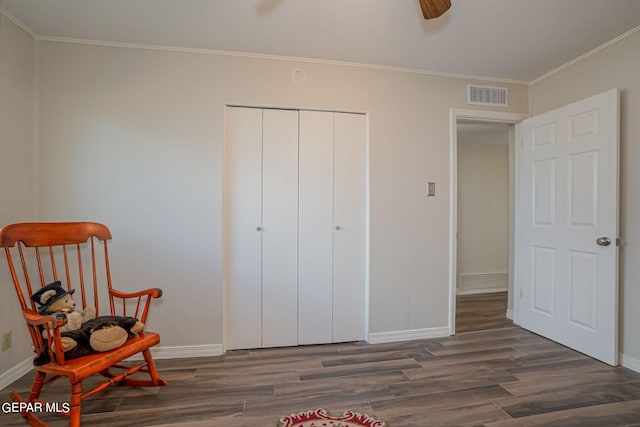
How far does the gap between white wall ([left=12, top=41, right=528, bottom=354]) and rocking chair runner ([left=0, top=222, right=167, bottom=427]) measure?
0.77ft

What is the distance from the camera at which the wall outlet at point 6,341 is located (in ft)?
6.22

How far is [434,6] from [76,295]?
297cm

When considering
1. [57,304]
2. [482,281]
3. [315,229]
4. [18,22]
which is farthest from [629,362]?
[18,22]

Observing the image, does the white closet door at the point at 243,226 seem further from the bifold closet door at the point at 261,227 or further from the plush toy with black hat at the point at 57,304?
the plush toy with black hat at the point at 57,304

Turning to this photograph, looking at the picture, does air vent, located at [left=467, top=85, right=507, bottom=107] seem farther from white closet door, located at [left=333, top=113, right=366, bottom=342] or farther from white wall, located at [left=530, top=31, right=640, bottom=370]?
white closet door, located at [left=333, top=113, right=366, bottom=342]

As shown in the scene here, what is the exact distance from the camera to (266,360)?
227 centimetres

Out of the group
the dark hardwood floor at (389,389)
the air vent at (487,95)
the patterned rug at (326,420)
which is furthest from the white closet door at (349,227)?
the air vent at (487,95)

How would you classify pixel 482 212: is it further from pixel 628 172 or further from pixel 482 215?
pixel 628 172

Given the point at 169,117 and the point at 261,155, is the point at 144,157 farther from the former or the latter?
the point at 261,155

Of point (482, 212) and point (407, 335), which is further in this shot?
point (482, 212)

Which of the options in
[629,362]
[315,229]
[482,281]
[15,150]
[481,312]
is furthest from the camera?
[482,281]

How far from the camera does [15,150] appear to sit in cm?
199

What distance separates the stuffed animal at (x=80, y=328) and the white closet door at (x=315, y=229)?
124 cm

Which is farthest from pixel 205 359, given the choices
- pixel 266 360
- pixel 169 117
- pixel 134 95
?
pixel 134 95
